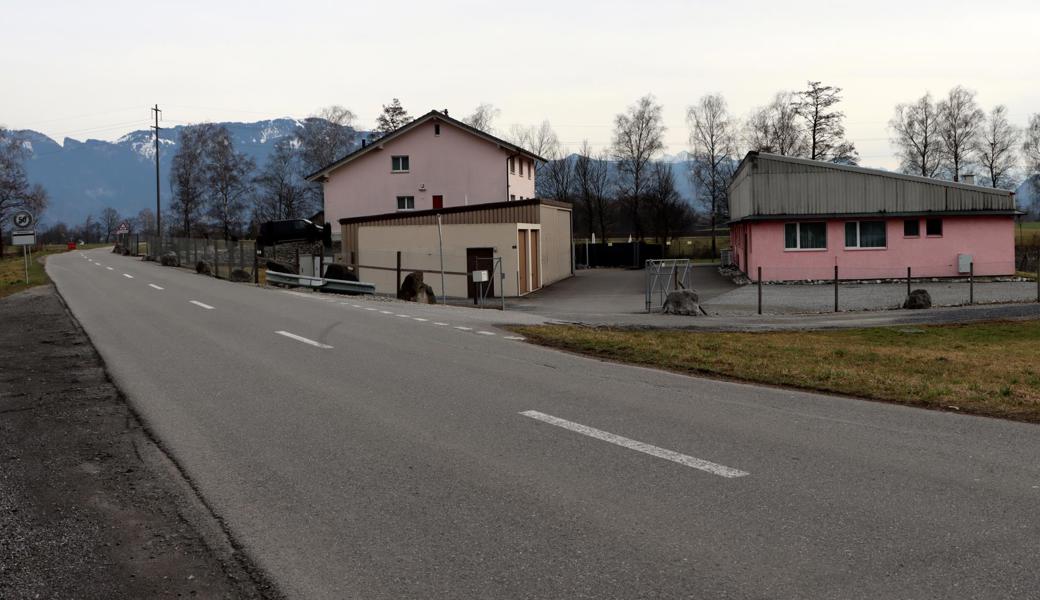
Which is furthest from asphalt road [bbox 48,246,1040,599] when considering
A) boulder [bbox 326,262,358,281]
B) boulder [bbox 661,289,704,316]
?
boulder [bbox 326,262,358,281]

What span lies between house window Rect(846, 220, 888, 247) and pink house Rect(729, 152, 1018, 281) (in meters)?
0.04

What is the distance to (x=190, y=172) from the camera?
295 ft

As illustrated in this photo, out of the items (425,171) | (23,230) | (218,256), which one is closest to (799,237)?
(425,171)

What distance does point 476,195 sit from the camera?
49812 mm

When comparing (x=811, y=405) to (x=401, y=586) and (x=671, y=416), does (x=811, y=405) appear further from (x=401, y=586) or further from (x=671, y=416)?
(x=401, y=586)

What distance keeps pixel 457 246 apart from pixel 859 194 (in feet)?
55.5

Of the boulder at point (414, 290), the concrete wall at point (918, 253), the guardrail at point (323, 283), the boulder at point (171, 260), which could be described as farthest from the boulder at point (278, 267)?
the concrete wall at point (918, 253)

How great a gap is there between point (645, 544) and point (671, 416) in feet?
11.2

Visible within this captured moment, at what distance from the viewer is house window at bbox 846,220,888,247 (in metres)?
37.1

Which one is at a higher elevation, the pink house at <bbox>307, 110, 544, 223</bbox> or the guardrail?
the pink house at <bbox>307, 110, 544, 223</bbox>

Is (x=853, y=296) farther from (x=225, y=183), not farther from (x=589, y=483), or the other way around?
(x=225, y=183)

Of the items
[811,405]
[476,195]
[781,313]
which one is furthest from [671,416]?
[476,195]

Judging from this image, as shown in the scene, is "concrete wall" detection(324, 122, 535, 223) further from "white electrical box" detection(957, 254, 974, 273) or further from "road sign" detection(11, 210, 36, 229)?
"white electrical box" detection(957, 254, 974, 273)

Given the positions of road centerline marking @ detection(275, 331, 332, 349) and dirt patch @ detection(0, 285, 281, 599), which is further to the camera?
road centerline marking @ detection(275, 331, 332, 349)
